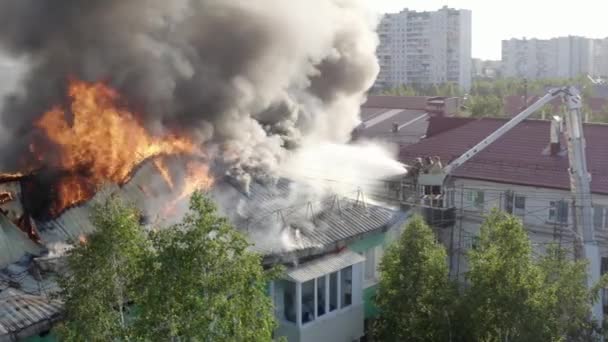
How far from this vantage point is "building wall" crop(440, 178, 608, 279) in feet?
56.8

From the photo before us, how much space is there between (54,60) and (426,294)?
26.0 ft

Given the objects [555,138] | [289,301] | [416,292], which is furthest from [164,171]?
[555,138]

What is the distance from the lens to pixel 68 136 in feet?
42.1

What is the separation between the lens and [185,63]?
13.7 meters

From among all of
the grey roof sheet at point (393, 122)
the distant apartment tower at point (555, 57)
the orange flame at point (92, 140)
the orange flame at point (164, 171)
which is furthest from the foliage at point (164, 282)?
the distant apartment tower at point (555, 57)

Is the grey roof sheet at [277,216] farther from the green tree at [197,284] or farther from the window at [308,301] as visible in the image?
the green tree at [197,284]

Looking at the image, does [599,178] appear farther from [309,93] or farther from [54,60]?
[54,60]

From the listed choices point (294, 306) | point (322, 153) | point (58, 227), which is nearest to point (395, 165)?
point (322, 153)

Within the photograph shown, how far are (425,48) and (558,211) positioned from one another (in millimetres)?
74871

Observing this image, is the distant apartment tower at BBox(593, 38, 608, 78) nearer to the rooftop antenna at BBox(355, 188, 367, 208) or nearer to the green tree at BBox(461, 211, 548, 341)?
the rooftop antenna at BBox(355, 188, 367, 208)

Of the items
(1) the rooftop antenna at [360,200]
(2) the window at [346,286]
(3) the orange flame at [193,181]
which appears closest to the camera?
(2) the window at [346,286]

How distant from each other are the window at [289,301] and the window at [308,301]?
7.7 inches

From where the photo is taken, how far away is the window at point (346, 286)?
12078mm

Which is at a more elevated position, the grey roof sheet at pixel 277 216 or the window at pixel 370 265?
the grey roof sheet at pixel 277 216
